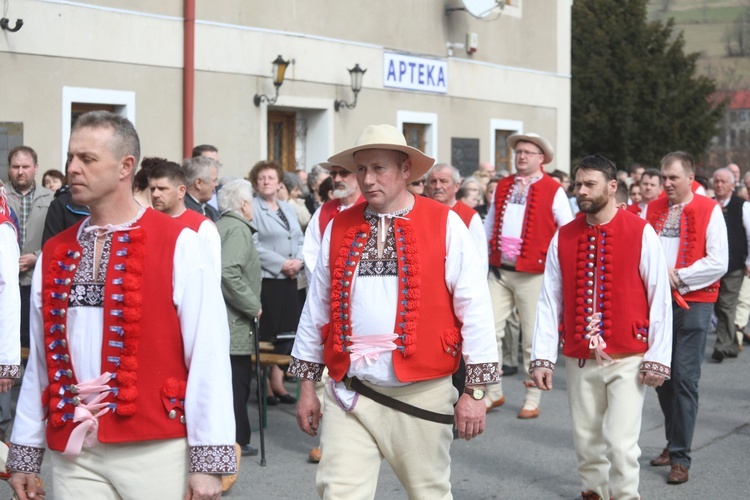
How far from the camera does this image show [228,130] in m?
16.5

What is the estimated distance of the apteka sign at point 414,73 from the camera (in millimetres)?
19188

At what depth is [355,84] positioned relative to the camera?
1822 cm

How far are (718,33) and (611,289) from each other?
8243 centimetres

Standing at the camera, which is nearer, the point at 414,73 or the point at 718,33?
the point at 414,73

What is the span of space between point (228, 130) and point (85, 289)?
41.8ft

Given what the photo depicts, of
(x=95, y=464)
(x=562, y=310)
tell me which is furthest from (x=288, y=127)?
(x=95, y=464)

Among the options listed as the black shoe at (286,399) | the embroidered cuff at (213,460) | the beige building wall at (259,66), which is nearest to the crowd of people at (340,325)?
the embroidered cuff at (213,460)

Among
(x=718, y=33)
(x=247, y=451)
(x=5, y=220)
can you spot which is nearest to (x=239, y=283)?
(x=247, y=451)

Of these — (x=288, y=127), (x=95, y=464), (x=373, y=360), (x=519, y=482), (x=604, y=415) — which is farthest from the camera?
(x=288, y=127)

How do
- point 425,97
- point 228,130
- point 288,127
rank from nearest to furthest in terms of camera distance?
point 228,130
point 288,127
point 425,97

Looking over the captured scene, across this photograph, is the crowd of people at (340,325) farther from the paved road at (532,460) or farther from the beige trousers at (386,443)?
the paved road at (532,460)

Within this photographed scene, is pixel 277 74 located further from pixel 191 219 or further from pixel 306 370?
pixel 306 370

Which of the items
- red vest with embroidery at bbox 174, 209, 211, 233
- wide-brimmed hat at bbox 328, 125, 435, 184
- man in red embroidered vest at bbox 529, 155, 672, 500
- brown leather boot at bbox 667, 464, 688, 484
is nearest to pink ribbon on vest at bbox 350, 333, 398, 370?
wide-brimmed hat at bbox 328, 125, 435, 184

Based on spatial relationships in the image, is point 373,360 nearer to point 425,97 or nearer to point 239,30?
point 239,30
